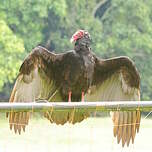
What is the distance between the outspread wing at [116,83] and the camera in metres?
4.86

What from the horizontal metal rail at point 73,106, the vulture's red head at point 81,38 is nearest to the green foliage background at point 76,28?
the vulture's red head at point 81,38

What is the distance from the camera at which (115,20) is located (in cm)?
2238

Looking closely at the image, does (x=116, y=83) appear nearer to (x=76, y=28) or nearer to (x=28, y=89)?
(x=28, y=89)

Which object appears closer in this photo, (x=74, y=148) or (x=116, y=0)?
(x=74, y=148)

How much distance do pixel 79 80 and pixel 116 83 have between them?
1.08 feet

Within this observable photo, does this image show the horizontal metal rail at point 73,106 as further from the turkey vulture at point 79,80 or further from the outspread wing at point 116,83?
the outspread wing at point 116,83

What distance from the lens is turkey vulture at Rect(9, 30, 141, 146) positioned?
4.51 m

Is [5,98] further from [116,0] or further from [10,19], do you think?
[116,0]

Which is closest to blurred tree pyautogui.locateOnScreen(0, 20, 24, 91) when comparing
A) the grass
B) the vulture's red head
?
the grass

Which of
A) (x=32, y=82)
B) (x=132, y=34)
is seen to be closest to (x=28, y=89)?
(x=32, y=82)

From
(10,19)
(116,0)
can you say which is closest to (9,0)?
(10,19)

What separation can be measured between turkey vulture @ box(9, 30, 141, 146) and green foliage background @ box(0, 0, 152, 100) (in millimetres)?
12554

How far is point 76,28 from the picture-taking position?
20.9 meters

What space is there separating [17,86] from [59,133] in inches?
365
